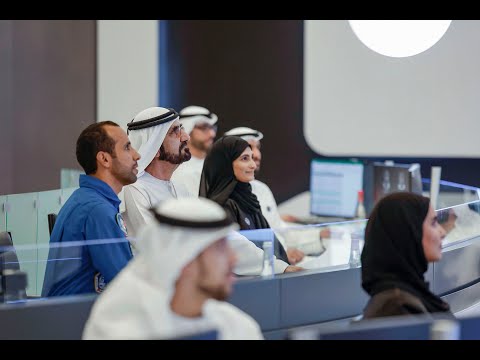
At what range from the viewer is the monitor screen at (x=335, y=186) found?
319 inches

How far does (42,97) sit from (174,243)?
650cm

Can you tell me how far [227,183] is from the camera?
5.29 meters

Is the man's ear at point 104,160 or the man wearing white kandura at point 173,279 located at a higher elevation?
the man's ear at point 104,160

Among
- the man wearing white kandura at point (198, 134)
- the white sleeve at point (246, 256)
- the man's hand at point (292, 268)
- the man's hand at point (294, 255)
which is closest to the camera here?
the white sleeve at point (246, 256)

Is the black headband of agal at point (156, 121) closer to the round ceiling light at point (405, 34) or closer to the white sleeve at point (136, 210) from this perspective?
the white sleeve at point (136, 210)

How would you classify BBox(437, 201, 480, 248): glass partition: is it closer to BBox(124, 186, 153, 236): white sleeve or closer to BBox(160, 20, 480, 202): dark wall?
BBox(124, 186, 153, 236): white sleeve

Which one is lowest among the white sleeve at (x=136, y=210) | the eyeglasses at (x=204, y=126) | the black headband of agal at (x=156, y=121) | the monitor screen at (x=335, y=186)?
the monitor screen at (x=335, y=186)

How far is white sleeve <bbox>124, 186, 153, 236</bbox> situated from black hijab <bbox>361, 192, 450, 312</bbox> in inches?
61.8

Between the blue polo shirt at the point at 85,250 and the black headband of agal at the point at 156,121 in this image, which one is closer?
the blue polo shirt at the point at 85,250

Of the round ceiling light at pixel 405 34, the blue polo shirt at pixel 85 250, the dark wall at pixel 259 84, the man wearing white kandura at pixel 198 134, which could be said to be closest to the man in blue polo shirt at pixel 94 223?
the blue polo shirt at pixel 85 250

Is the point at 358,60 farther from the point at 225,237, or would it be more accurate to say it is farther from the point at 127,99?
the point at 225,237

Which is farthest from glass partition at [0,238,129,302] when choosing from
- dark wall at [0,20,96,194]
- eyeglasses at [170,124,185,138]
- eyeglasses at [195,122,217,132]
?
dark wall at [0,20,96,194]

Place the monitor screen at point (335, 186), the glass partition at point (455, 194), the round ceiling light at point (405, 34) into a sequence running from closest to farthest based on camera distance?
the round ceiling light at point (405, 34) < the glass partition at point (455, 194) < the monitor screen at point (335, 186)

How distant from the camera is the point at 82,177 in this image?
4098 millimetres
